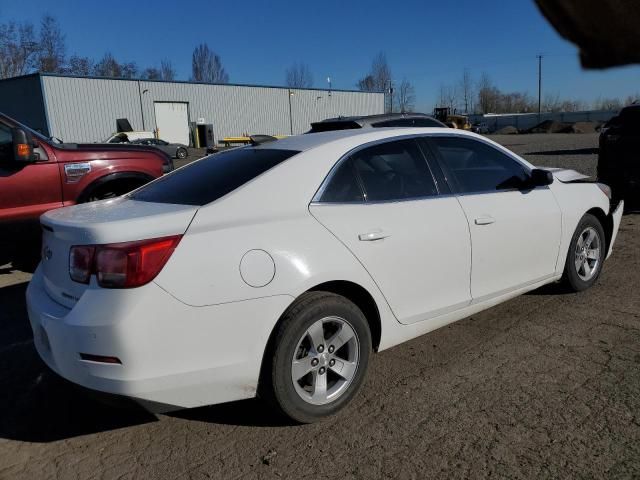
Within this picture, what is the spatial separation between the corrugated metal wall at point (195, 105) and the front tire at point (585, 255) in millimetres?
39801

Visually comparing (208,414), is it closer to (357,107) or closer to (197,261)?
(197,261)

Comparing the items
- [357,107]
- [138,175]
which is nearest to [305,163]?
[138,175]

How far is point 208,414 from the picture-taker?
3219mm

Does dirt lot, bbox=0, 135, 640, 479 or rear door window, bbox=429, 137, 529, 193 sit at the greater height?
rear door window, bbox=429, 137, 529, 193

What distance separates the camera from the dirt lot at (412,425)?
2656 mm

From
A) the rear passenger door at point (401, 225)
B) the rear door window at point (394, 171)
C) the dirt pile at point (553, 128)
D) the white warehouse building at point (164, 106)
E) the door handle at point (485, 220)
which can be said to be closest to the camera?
the rear passenger door at point (401, 225)

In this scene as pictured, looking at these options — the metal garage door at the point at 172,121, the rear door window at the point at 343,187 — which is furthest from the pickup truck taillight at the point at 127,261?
the metal garage door at the point at 172,121

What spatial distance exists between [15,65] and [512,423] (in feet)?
250

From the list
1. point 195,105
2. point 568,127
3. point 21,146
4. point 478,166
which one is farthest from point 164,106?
point 478,166

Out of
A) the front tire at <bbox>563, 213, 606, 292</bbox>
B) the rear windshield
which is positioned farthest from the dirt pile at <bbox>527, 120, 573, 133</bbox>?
the rear windshield

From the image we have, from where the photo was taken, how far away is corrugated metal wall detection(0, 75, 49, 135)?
38.1 metres

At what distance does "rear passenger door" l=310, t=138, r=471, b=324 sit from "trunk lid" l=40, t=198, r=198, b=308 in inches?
30.8

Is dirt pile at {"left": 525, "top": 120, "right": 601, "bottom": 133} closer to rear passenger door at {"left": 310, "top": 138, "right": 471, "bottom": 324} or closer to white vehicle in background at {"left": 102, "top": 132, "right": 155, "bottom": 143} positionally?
white vehicle in background at {"left": 102, "top": 132, "right": 155, "bottom": 143}

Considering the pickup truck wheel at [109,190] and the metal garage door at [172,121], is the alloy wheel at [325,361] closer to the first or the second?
the pickup truck wheel at [109,190]
